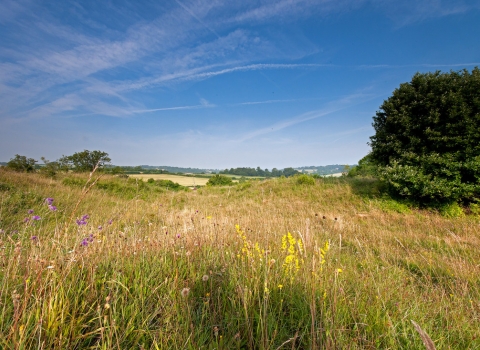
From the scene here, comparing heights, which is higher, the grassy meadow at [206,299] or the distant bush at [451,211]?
the grassy meadow at [206,299]

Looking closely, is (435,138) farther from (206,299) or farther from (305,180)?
(206,299)

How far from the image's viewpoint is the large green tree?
8.90m

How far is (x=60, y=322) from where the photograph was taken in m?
1.55

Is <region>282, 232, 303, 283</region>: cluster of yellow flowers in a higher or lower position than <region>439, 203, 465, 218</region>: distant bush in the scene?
higher

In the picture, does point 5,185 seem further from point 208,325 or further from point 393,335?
point 393,335

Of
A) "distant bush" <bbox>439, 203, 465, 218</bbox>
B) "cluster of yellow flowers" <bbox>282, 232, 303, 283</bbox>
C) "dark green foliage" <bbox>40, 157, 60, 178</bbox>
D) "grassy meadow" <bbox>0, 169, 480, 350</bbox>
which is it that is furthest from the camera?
"dark green foliage" <bbox>40, 157, 60, 178</bbox>

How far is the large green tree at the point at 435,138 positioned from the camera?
8.90 meters

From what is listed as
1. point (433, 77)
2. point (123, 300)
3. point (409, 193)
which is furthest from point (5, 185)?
point (433, 77)

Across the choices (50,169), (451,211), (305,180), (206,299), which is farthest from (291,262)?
(50,169)

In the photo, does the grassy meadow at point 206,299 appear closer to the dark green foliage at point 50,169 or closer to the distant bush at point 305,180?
the distant bush at point 305,180

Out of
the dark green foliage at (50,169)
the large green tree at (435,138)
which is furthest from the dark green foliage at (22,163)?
the large green tree at (435,138)

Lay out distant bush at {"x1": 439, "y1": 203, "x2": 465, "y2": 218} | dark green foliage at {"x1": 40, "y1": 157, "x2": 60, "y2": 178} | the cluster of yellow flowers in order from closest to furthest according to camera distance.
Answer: the cluster of yellow flowers < distant bush at {"x1": 439, "y1": 203, "x2": 465, "y2": 218} < dark green foliage at {"x1": 40, "y1": 157, "x2": 60, "y2": 178}

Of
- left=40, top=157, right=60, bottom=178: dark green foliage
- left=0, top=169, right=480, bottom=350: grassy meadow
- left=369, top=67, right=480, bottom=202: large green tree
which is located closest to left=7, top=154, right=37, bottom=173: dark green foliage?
left=40, top=157, right=60, bottom=178: dark green foliage

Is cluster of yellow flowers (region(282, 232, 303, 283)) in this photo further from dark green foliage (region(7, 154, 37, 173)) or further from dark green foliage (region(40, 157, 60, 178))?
dark green foliage (region(7, 154, 37, 173))
